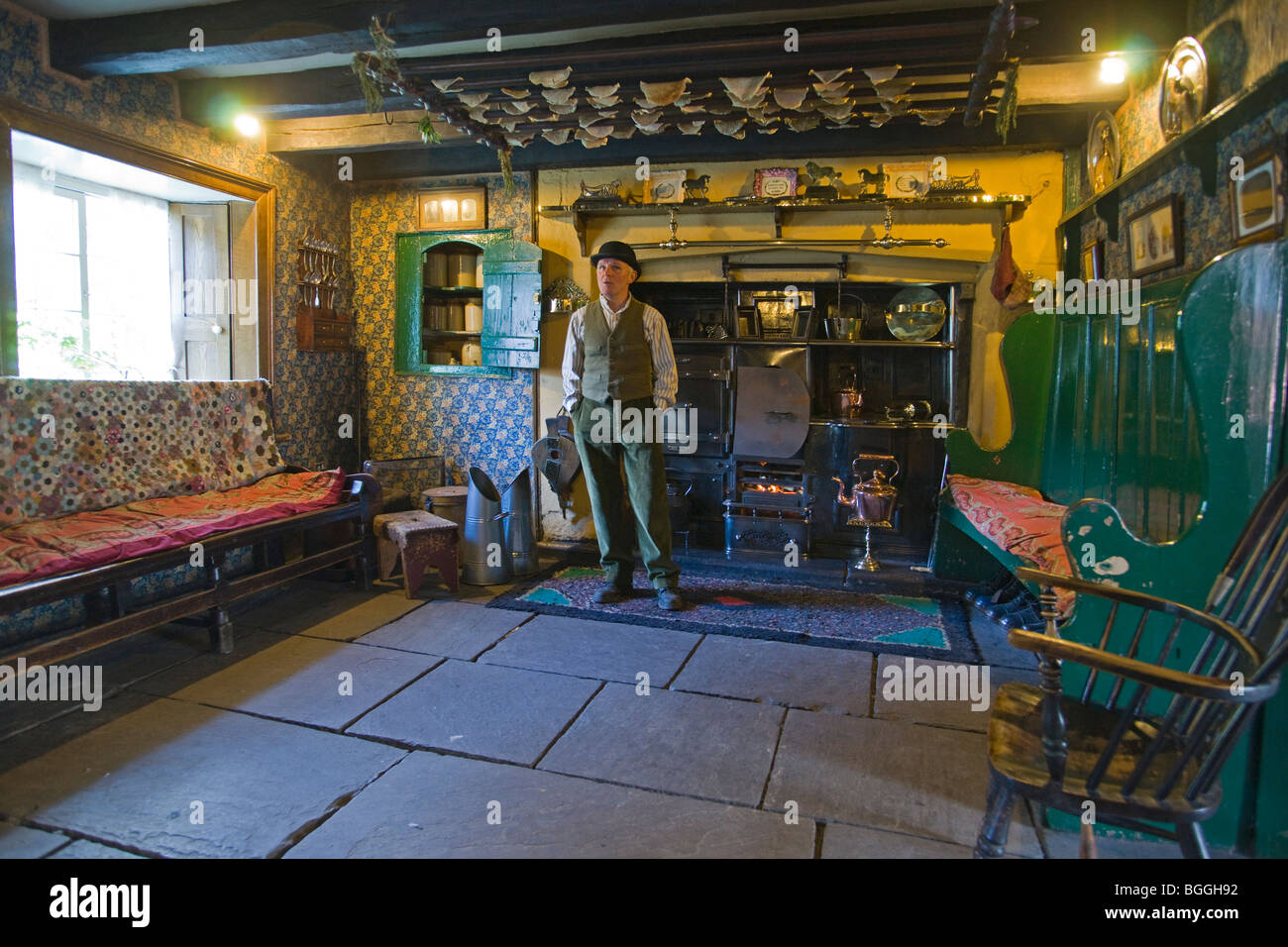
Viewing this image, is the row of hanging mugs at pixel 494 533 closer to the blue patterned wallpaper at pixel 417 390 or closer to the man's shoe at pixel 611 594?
the man's shoe at pixel 611 594

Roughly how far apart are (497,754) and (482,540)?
Result: 2343 millimetres

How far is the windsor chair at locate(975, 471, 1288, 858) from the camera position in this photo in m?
1.48

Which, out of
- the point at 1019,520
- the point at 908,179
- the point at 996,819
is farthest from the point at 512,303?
the point at 996,819

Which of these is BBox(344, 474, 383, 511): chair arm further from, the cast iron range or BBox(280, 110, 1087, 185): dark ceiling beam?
BBox(280, 110, 1087, 185): dark ceiling beam

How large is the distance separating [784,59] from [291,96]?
3103 millimetres

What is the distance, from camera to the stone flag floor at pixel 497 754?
7.12ft

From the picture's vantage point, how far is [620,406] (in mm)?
4449

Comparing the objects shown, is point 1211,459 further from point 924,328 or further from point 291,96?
point 291,96

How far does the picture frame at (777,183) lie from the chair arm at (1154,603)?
13.2 ft

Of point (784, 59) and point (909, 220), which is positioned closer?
point (784, 59)

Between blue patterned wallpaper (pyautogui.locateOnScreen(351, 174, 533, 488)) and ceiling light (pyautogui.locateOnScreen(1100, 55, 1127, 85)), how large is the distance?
405 cm

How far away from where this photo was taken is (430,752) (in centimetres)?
267

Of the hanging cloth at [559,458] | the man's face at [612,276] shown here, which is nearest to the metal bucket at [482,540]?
the hanging cloth at [559,458]

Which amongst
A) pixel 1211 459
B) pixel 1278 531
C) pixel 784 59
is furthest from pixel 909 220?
pixel 1278 531
